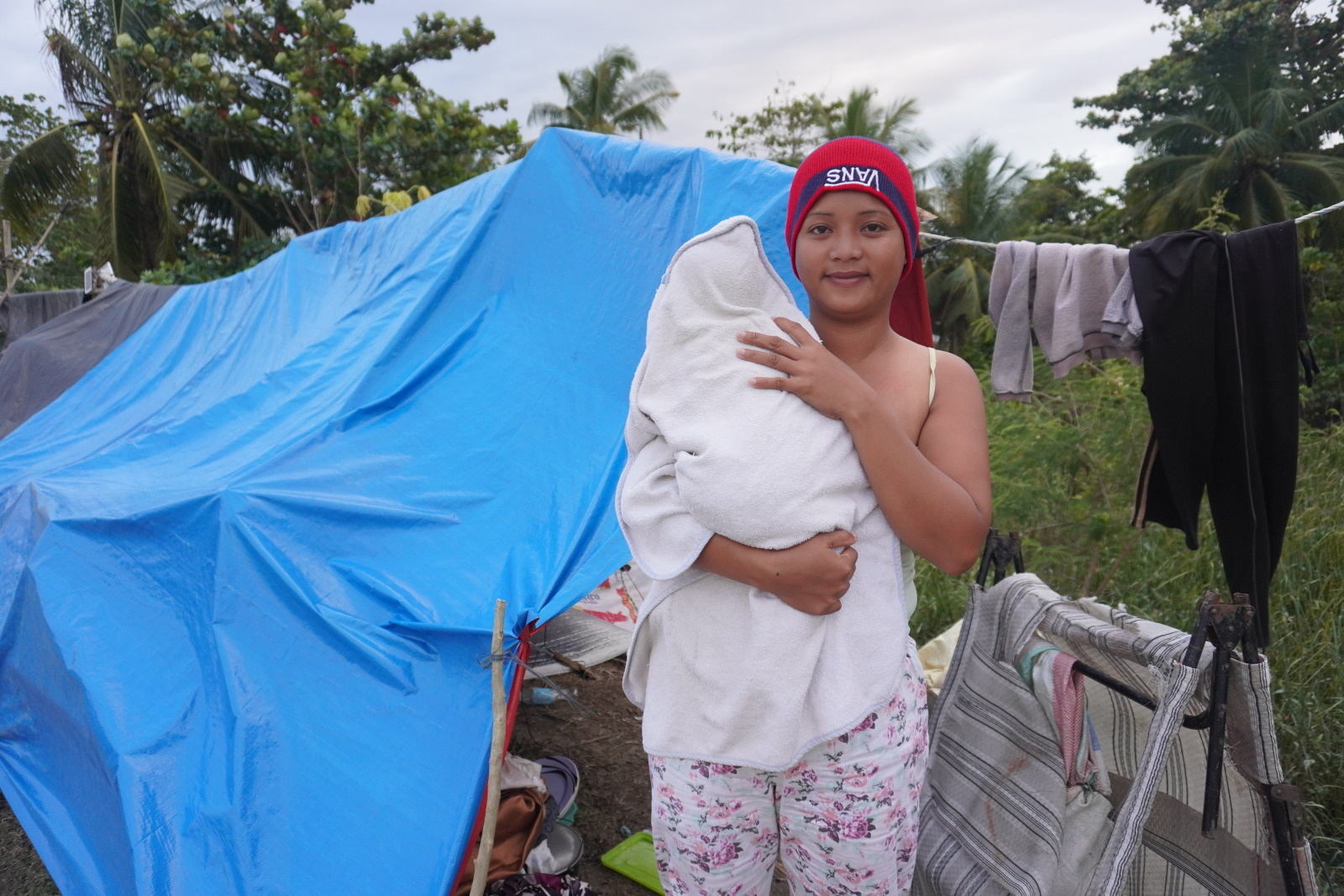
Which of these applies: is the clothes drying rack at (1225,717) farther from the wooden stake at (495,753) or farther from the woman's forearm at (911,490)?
the wooden stake at (495,753)

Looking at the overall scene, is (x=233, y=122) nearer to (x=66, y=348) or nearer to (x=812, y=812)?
(x=66, y=348)

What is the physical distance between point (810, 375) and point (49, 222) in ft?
47.6

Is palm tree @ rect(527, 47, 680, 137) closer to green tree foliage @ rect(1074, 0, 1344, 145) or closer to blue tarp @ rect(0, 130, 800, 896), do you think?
green tree foliage @ rect(1074, 0, 1344, 145)

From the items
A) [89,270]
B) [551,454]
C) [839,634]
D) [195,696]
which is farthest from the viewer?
[89,270]

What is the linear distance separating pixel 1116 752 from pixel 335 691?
1.68m

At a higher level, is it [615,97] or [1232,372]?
[615,97]

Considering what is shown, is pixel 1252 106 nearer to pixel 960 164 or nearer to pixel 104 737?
pixel 960 164

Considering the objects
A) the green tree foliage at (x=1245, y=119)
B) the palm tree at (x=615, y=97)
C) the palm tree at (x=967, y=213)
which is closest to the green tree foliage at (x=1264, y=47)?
the green tree foliage at (x=1245, y=119)

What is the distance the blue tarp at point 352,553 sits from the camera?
184 cm

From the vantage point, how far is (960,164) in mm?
16578

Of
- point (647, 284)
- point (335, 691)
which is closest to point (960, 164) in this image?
point (647, 284)

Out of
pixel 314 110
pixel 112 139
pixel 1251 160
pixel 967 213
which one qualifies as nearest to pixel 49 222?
pixel 112 139

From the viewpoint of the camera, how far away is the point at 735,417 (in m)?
1.25

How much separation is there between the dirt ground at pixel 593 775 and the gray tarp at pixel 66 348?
3.11m
